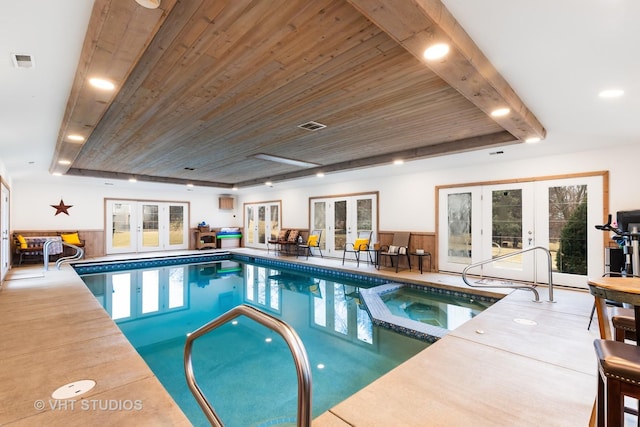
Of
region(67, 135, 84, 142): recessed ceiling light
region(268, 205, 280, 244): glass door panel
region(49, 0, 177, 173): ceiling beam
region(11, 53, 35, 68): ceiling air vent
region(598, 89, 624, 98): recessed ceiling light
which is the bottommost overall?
region(268, 205, 280, 244): glass door panel

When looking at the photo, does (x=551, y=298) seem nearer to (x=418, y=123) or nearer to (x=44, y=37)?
(x=418, y=123)

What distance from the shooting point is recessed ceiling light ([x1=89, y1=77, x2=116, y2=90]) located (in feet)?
8.11

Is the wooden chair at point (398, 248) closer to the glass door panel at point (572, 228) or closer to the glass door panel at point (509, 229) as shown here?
the glass door panel at point (509, 229)

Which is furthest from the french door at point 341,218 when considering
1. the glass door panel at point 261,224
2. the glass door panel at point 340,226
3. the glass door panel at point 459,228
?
the glass door panel at point 261,224

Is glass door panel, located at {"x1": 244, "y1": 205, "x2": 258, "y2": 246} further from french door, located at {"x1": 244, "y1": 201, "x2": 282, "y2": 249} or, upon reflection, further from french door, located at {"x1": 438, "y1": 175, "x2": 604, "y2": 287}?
french door, located at {"x1": 438, "y1": 175, "x2": 604, "y2": 287}

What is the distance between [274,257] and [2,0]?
336 inches

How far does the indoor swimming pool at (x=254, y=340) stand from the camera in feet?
8.84

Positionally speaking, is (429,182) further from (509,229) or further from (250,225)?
(250,225)

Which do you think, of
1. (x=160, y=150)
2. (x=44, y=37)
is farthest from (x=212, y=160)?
(x=44, y=37)

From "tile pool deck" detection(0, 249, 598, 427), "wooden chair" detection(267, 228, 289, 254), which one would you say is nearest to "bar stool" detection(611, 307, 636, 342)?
"tile pool deck" detection(0, 249, 598, 427)

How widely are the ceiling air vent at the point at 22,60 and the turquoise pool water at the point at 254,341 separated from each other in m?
2.87

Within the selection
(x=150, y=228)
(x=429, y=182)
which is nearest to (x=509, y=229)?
(x=429, y=182)

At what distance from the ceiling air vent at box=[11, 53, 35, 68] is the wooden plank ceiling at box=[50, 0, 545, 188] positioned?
0.95ft

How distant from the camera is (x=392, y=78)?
2.76 meters
